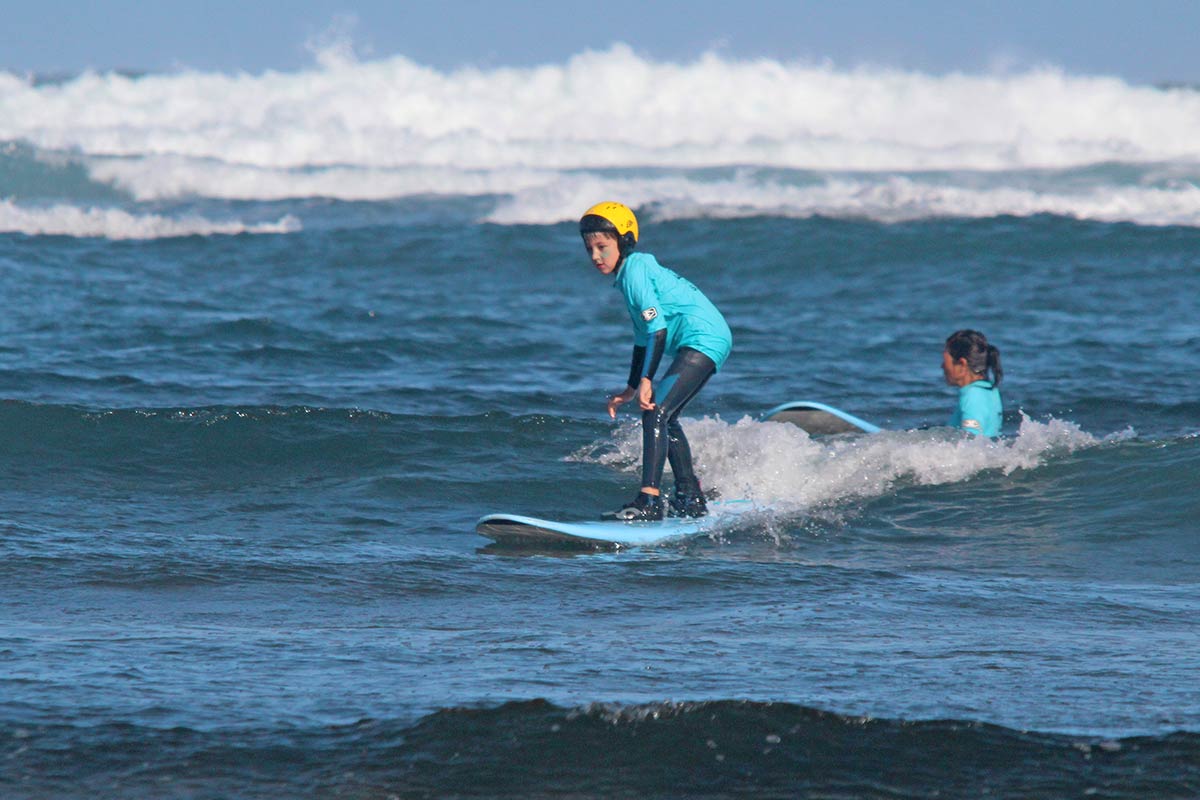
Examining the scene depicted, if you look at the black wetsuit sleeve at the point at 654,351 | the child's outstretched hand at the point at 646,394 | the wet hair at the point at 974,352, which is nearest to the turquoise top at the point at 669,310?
the black wetsuit sleeve at the point at 654,351

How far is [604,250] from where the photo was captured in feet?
22.7

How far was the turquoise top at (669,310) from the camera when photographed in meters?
6.94

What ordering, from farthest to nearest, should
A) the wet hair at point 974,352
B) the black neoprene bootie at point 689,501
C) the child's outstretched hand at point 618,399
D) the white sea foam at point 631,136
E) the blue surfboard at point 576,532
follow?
the white sea foam at point 631,136
the wet hair at point 974,352
the black neoprene bootie at point 689,501
the child's outstretched hand at point 618,399
the blue surfboard at point 576,532

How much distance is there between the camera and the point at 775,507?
7672 millimetres

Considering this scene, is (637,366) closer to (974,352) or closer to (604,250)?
(604,250)

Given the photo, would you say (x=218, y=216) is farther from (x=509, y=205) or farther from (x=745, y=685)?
(x=745, y=685)

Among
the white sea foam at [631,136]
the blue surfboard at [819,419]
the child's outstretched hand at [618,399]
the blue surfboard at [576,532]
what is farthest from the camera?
the white sea foam at [631,136]

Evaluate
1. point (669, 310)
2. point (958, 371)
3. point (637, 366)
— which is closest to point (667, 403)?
point (637, 366)

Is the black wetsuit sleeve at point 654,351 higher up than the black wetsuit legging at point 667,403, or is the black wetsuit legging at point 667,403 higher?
the black wetsuit sleeve at point 654,351

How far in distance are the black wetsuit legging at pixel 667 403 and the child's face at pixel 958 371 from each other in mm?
1888

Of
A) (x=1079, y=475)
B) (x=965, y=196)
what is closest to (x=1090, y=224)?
(x=965, y=196)

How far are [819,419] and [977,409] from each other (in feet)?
4.30

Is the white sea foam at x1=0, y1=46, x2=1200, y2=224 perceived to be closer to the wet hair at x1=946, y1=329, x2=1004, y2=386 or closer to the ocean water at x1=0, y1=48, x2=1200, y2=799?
the ocean water at x1=0, y1=48, x2=1200, y2=799

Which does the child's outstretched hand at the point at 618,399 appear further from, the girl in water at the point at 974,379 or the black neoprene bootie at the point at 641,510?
the girl in water at the point at 974,379
